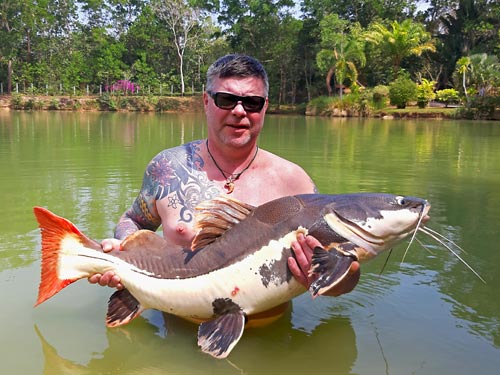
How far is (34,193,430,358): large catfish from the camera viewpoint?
2562mm

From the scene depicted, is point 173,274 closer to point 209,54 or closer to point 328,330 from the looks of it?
point 328,330

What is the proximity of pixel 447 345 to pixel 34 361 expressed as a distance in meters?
2.69

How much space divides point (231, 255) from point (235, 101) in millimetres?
1076

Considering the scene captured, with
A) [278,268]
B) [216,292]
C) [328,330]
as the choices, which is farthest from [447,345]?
[216,292]

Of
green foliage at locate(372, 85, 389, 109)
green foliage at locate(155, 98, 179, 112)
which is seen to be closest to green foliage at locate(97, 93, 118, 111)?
green foliage at locate(155, 98, 179, 112)

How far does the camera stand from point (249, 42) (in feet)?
171

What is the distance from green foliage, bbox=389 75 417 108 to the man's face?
116 ft

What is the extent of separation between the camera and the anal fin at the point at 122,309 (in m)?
3.07

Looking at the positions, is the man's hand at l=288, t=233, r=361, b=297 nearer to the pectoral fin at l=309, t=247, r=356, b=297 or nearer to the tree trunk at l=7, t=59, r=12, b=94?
the pectoral fin at l=309, t=247, r=356, b=297

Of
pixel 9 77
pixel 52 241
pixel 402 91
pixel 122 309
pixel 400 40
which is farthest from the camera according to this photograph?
pixel 9 77

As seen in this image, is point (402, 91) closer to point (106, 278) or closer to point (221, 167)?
point (221, 167)

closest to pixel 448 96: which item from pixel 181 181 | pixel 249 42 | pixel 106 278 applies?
pixel 249 42

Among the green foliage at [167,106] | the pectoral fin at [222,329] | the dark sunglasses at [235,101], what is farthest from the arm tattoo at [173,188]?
the green foliage at [167,106]

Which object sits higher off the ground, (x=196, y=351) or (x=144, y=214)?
(x=144, y=214)
